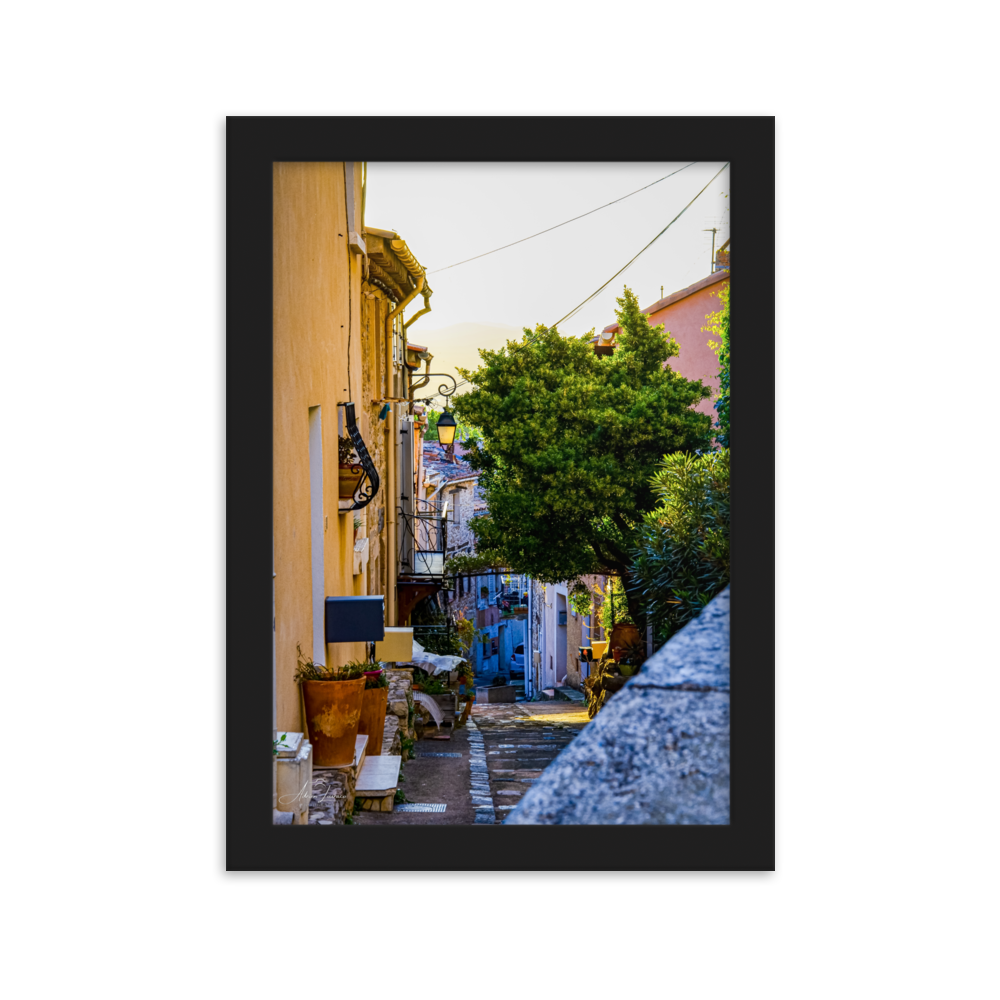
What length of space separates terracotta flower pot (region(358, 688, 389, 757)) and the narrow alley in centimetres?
50

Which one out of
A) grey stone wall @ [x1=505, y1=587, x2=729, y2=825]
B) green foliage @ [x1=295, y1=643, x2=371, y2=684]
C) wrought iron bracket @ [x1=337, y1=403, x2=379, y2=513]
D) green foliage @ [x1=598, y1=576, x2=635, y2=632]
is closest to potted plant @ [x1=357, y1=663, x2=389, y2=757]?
wrought iron bracket @ [x1=337, y1=403, x2=379, y2=513]

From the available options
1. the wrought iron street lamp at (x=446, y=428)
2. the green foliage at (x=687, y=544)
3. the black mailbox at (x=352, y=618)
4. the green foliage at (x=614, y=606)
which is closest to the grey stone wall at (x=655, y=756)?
the black mailbox at (x=352, y=618)

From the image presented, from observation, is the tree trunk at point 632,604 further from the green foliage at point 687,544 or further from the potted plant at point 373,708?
the potted plant at point 373,708

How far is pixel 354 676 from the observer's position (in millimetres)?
5609

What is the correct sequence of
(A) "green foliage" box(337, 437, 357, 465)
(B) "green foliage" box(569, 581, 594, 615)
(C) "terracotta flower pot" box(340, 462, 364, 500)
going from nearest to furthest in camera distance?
(C) "terracotta flower pot" box(340, 462, 364, 500), (A) "green foliage" box(337, 437, 357, 465), (B) "green foliage" box(569, 581, 594, 615)

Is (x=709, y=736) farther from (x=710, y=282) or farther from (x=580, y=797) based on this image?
(x=710, y=282)

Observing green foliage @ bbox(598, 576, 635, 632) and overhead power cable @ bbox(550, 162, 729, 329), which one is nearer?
overhead power cable @ bbox(550, 162, 729, 329)

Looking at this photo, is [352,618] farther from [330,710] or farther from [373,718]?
[330,710]

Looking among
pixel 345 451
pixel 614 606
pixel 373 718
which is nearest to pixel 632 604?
pixel 614 606

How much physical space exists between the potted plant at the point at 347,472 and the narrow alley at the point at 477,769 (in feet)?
7.67

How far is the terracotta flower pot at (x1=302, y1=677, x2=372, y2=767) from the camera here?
5.47 m

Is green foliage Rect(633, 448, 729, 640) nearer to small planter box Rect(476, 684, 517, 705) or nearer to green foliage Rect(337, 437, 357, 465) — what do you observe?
green foliage Rect(337, 437, 357, 465)

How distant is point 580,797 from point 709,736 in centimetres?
55

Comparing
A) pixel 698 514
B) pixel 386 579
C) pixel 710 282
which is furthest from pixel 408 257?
pixel 698 514
